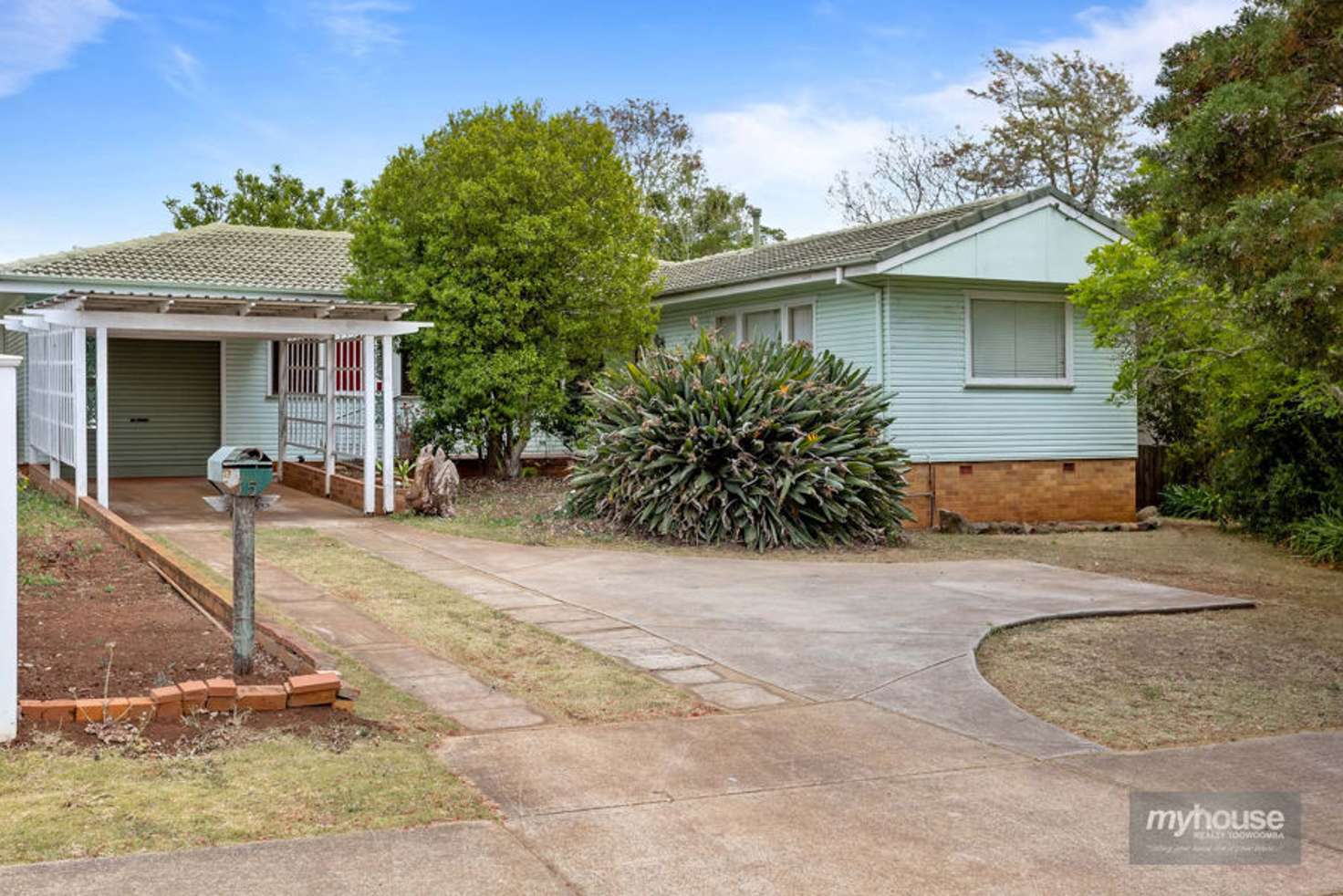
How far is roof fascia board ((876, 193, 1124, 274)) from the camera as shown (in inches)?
643

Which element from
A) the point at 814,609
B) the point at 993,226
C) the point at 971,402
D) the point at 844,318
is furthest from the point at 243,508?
the point at 993,226

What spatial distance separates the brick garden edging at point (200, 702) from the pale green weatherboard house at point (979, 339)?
11.5 meters

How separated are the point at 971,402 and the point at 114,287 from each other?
13.1 meters

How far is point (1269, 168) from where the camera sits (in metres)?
8.32

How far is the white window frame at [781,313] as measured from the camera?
18062 mm

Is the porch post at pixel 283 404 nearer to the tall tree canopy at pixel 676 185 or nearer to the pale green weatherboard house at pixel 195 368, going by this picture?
the pale green weatherboard house at pixel 195 368

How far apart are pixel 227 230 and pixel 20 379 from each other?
470 centimetres

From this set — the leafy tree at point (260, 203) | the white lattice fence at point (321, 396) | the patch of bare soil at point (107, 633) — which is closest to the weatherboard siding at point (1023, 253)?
the white lattice fence at point (321, 396)

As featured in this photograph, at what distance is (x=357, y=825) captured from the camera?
4.64 meters

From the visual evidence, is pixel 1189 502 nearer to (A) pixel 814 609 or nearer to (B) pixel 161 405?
(A) pixel 814 609

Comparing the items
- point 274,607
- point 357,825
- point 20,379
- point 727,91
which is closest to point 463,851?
point 357,825

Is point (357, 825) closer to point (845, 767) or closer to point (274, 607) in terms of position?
point (845, 767)

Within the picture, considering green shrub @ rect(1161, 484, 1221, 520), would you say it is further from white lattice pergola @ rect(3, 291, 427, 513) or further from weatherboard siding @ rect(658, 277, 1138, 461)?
white lattice pergola @ rect(3, 291, 427, 513)

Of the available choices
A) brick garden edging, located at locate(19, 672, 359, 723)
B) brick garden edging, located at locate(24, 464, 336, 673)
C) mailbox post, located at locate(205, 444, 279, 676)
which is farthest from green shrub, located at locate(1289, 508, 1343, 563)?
mailbox post, located at locate(205, 444, 279, 676)
